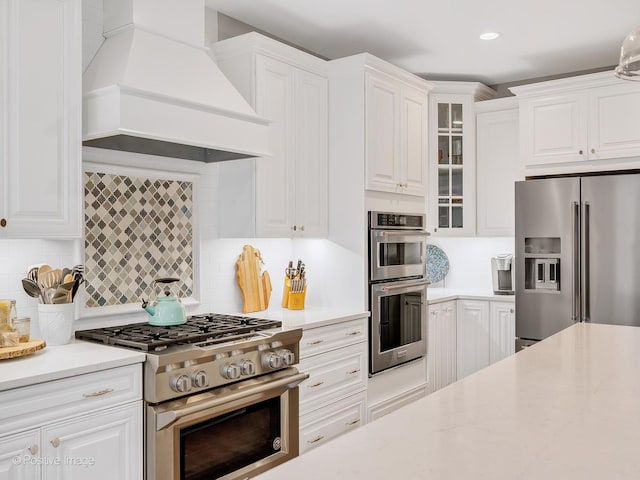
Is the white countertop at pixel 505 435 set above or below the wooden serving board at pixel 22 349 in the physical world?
above

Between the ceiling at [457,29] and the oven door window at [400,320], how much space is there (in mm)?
1852

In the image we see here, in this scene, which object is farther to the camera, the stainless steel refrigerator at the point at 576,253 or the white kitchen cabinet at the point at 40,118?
the stainless steel refrigerator at the point at 576,253

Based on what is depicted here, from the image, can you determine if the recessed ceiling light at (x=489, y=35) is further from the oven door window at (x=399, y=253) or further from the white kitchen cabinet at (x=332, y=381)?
the white kitchen cabinet at (x=332, y=381)

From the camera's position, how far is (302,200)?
12.0 feet

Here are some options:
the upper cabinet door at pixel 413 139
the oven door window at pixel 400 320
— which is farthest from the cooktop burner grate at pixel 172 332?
the upper cabinet door at pixel 413 139

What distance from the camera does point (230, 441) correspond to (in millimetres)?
2660

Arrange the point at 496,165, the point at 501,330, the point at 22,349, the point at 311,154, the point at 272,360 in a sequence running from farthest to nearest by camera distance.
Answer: the point at 496,165, the point at 501,330, the point at 311,154, the point at 272,360, the point at 22,349

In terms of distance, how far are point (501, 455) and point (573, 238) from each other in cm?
338

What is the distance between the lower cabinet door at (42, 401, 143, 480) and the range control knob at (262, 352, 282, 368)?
0.67 m

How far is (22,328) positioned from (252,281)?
1.47 meters

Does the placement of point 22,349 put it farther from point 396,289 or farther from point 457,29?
point 457,29

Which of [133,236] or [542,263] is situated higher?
[133,236]

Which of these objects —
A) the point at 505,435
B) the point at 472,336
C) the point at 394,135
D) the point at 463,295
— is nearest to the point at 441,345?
the point at 472,336

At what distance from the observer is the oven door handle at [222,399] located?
7.63ft
